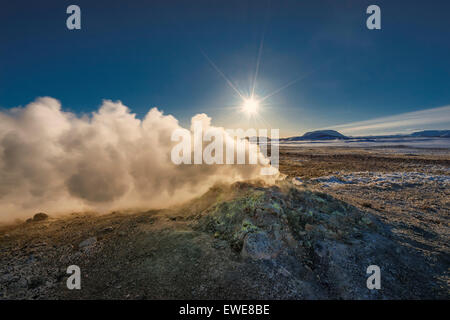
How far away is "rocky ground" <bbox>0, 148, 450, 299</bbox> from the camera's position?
4027mm

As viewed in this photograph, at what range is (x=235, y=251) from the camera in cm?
500

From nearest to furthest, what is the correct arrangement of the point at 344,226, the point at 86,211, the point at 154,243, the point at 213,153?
1. the point at 154,243
2. the point at 344,226
3. the point at 86,211
4. the point at 213,153

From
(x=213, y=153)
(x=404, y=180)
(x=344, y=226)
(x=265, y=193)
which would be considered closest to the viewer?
(x=344, y=226)

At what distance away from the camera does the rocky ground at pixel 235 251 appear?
13.2 ft

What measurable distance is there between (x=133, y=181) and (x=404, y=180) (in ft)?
59.6

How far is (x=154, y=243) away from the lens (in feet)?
17.8

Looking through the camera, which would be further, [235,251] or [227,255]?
[235,251]
